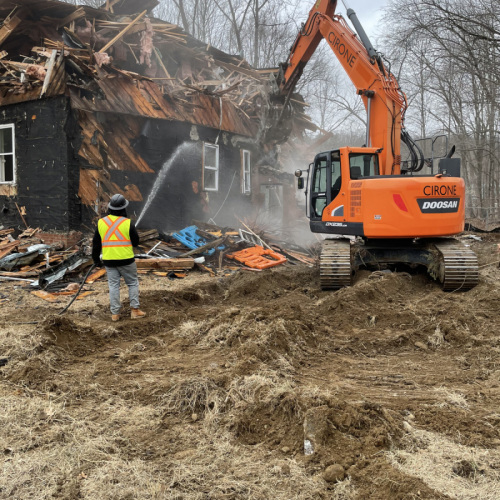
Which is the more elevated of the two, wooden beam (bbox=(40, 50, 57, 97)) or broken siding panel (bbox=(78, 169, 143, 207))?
wooden beam (bbox=(40, 50, 57, 97))

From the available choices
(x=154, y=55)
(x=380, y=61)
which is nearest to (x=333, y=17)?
(x=380, y=61)

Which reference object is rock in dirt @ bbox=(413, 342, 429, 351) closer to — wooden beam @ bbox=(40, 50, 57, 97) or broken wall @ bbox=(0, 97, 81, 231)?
broken wall @ bbox=(0, 97, 81, 231)

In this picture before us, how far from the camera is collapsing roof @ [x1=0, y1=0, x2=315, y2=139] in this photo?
11.4m

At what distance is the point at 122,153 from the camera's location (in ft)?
41.1

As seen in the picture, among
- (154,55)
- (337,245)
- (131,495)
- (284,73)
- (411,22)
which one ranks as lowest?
(131,495)

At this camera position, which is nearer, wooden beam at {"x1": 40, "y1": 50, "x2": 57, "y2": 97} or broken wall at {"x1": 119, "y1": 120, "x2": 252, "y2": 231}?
wooden beam at {"x1": 40, "y1": 50, "x2": 57, "y2": 97}

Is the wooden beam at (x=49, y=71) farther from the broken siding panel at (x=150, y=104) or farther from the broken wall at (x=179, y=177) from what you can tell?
the broken wall at (x=179, y=177)

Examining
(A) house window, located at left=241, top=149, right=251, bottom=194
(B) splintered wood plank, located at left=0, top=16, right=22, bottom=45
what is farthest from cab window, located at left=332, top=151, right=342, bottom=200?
(B) splintered wood plank, located at left=0, top=16, right=22, bottom=45

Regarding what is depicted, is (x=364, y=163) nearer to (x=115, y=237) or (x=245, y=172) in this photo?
(x=115, y=237)

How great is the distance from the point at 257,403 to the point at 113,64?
11.9 meters

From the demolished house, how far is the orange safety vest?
5389 millimetres

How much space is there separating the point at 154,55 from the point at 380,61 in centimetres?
861

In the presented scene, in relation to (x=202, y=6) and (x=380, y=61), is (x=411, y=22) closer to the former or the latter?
(x=380, y=61)

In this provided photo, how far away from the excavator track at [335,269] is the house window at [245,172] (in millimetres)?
9185
